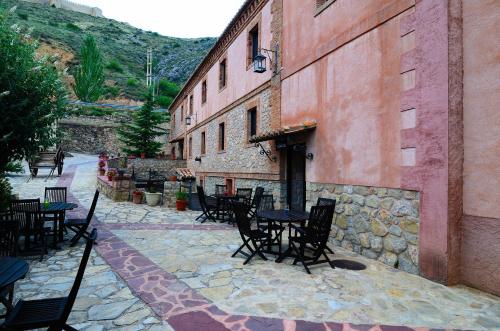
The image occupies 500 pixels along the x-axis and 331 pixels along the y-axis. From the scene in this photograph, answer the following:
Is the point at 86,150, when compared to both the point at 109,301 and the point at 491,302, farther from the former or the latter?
the point at 491,302

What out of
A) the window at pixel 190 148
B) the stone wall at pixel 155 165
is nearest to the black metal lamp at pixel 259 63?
the window at pixel 190 148

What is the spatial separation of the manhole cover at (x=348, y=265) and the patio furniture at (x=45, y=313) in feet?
12.4

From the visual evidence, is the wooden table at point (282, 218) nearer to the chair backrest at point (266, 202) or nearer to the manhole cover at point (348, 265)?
the manhole cover at point (348, 265)

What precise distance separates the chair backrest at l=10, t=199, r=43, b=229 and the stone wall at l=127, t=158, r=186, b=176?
1426 centimetres

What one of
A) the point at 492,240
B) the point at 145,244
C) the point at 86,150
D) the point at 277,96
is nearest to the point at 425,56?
the point at 492,240

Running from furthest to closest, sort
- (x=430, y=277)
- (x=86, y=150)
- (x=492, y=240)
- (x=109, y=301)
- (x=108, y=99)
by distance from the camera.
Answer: (x=108, y=99), (x=86, y=150), (x=430, y=277), (x=492, y=240), (x=109, y=301)

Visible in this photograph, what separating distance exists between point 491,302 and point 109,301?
4.50m

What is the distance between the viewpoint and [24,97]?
550cm

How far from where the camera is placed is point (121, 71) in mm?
51938

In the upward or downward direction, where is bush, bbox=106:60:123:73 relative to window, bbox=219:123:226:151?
upward

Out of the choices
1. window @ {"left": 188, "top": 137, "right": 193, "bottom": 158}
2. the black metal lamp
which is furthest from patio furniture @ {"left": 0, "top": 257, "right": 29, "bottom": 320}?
window @ {"left": 188, "top": 137, "right": 193, "bottom": 158}

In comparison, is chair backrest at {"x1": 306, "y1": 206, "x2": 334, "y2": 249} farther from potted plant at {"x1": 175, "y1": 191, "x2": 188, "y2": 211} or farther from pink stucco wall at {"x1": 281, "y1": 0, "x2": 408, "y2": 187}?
potted plant at {"x1": 175, "y1": 191, "x2": 188, "y2": 211}

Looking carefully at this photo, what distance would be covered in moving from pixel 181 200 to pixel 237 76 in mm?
5351

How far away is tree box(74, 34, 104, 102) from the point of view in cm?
4122
